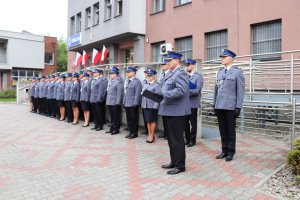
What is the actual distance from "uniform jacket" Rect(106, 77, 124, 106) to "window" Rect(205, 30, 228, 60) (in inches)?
265

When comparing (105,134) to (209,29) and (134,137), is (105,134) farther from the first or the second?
(209,29)

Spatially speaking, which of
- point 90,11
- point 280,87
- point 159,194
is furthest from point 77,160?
point 90,11

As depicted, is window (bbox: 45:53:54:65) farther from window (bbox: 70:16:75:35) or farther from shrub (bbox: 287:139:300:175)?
shrub (bbox: 287:139:300:175)

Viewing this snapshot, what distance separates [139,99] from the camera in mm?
8609

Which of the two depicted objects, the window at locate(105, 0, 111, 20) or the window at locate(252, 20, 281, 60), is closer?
the window at locate(252, 20, 281, 60)

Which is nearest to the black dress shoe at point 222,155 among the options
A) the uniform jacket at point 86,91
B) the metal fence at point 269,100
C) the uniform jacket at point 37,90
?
the metal fence at point 269,100

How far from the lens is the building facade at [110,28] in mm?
18297

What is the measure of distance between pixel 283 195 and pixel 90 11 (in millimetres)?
21040

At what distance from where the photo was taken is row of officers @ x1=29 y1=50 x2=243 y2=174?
5.35 metres

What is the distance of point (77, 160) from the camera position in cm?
622

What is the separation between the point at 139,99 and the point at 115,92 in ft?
2.60

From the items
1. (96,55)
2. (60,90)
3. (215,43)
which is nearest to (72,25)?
(96,55)

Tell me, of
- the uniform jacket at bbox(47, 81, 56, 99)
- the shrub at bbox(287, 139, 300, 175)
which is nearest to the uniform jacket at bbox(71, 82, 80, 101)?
the uniform jacket at bbox(47, 81, 56, 99)

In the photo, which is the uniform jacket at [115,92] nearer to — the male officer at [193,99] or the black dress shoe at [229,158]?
the male officer at [193,99]
